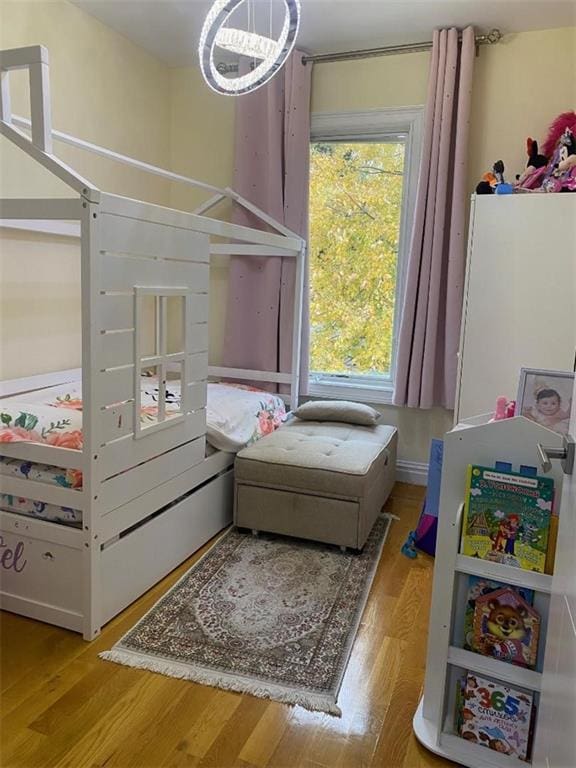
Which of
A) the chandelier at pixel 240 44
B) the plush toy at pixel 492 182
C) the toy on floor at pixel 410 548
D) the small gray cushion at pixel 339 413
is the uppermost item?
the chandelier at pixel 240 44

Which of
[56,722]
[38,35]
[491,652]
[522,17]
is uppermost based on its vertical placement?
[522,17]

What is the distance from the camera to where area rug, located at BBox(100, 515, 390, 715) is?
1.77m

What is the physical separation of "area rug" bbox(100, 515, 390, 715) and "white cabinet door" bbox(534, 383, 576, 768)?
0.80 m

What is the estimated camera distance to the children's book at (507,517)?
4.47ft

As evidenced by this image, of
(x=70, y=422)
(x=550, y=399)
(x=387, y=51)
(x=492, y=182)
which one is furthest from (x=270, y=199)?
(x=550, y=399)

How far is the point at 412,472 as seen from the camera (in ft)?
11.7

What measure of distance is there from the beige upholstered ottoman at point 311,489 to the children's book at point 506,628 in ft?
3.56

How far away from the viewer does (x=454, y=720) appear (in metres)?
1.52

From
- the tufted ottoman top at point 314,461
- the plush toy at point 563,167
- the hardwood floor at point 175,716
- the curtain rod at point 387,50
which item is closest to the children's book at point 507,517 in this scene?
the hardwood floor at point 175,716

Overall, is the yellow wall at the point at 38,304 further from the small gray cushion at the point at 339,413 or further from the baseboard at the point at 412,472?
the baseboard at the point at 412,472

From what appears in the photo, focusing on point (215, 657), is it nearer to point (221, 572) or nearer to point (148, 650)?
point (148, 650)

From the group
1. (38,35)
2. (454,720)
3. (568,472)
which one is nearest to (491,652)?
(454,720)

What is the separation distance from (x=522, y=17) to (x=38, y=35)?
2.32m

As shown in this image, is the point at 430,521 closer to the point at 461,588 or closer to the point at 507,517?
the point at 461,588
